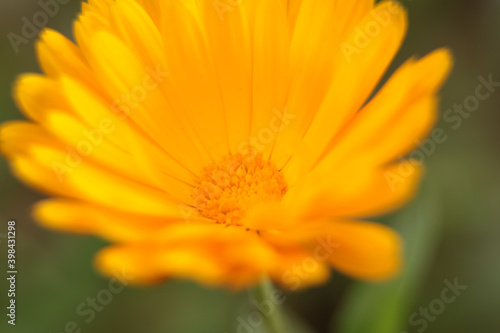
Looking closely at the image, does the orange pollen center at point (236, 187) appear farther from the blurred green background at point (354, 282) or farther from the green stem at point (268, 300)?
the blurred green background at point (354, 282)

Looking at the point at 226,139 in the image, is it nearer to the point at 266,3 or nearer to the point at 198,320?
the point at 266,3

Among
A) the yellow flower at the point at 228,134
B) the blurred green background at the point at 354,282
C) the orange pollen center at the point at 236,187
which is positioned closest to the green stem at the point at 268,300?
the yellow flower at the point at 228,134

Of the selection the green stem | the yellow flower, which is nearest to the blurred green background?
the green stem

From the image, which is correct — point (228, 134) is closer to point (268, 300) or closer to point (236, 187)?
point (236, 187)

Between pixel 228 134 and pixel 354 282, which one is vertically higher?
pixel 228 134

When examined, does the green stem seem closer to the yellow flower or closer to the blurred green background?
the yellow flower

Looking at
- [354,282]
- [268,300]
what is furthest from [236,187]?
[354,282]

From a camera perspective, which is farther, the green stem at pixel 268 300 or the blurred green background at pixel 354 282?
the blurred green background at pixel 354 282
